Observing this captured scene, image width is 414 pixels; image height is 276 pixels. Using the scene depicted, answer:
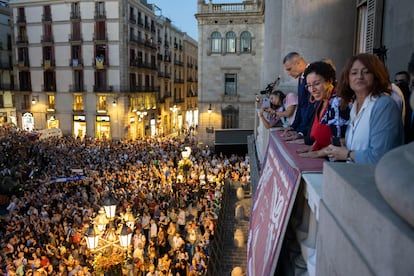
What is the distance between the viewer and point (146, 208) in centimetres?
1568

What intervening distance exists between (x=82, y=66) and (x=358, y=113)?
43.1 meters

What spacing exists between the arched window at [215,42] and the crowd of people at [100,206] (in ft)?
36.0

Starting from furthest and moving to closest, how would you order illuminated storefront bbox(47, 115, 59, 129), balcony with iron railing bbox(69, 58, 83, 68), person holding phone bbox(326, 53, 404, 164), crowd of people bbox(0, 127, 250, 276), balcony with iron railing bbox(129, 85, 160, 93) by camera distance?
1. illuminated storefront bbox(47, 115, 59, 129)
2. balcony with iron railing bbox(129, 85, 160, 93)
3. balcony with iron railing bbox(69, 58, 83, 68)
4. crowd of people bbox(0, 127, 250, 276)
5. person holding phone bbox(326, 53, 404, 164)

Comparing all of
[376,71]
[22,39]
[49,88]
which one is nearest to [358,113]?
[376,71]

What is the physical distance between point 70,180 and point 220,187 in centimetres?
785

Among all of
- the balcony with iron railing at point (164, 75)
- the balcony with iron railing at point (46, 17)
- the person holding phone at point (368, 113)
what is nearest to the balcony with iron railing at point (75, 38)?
the balcony with iron railing at point (46, 17)

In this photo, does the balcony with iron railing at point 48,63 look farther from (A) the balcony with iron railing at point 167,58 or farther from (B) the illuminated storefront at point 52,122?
(A) the balcony with iron railing at point 167,58

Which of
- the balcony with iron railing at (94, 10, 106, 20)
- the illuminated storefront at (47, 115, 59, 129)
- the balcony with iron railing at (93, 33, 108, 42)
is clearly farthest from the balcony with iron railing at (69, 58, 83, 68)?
the illuminated storefront at (47, 115, 59, 129)

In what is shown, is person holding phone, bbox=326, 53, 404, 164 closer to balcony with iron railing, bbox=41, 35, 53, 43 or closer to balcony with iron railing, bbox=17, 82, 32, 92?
balcony with iron railing, bbox=41, 35, 53, 43

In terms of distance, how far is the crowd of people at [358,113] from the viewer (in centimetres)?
257

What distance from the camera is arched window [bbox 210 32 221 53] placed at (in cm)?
3416

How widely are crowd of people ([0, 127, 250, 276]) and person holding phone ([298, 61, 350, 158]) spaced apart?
20.2 feet

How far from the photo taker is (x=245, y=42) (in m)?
34.2

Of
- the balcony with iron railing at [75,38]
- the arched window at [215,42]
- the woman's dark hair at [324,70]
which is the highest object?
the balcony with iron railing at [75,38]
